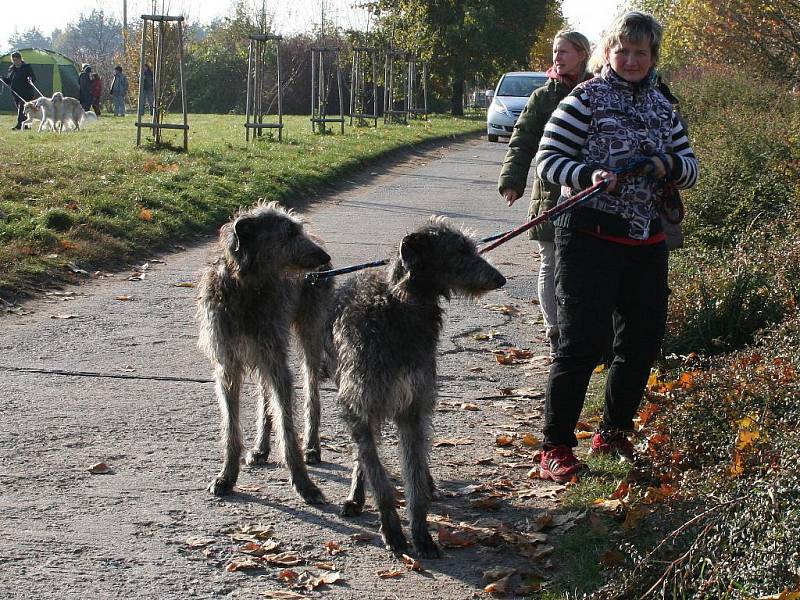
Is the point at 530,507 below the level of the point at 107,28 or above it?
below

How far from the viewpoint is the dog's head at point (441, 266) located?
4.71 m

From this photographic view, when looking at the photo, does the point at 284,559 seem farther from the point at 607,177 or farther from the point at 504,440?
the point at 607,177

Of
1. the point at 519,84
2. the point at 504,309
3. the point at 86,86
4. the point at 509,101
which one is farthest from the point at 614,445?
the point at 86,86

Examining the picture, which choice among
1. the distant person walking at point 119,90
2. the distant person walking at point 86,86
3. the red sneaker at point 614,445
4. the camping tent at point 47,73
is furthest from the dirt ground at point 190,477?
the camping tent at point 47,73

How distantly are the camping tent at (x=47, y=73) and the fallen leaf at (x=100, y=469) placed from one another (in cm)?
4224

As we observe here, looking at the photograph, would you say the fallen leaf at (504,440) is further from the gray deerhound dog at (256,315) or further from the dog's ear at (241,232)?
the dog's ear at (241,232)

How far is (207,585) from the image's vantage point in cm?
421

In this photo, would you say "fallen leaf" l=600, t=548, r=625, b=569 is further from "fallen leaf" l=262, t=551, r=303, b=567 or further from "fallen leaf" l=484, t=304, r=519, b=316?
"fallen leaf" l=484, t=304, r=519, b=316

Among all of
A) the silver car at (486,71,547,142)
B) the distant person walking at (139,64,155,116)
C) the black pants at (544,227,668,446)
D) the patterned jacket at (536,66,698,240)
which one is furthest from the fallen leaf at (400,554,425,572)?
the silver car at (486,71,547,142)

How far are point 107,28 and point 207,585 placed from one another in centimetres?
10915

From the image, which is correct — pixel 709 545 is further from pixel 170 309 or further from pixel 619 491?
pixel 170 309

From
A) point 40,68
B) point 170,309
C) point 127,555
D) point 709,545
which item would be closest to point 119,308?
point 170,309

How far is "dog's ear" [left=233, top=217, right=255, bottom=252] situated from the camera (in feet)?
17.1

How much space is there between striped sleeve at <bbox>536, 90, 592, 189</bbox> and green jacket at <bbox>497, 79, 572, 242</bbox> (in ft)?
4.32
